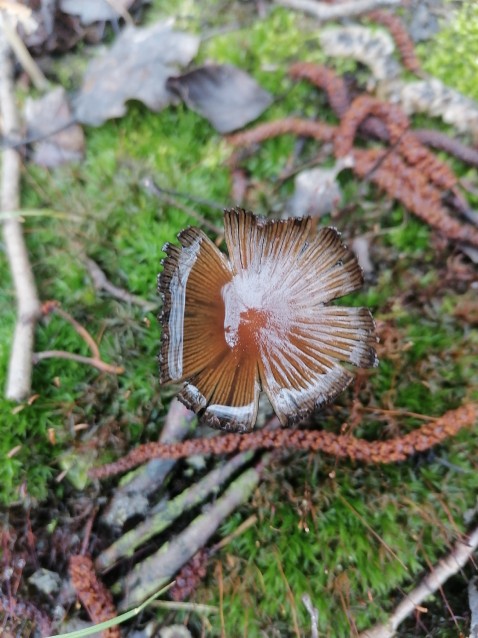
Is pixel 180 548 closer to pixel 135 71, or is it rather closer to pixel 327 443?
pixel 327 443

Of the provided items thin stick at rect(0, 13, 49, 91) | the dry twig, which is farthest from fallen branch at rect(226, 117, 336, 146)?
thin stick at rect(0, 13, 49, 91)

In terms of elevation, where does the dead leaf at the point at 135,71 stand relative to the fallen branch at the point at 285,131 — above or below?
above

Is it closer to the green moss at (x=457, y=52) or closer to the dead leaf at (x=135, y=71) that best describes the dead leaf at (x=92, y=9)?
the dead leaf at (x=135, y=71)

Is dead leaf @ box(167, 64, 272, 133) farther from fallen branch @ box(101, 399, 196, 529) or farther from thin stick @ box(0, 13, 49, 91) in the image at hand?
fallen branch @ box(101, 399, 196, 529)

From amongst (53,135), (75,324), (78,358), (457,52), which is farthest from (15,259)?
(457,52)

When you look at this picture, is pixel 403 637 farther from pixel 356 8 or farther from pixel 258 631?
pixel 356 8

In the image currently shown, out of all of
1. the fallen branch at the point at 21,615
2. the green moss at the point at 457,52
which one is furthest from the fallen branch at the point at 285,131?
the fallen branch at the point at 21,615
